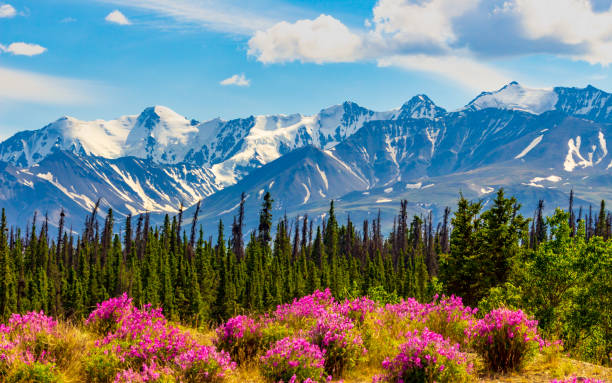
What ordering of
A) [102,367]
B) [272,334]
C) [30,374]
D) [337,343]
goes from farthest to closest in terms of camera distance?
[272,334] < [337,343] < [102,367] < [30,374]

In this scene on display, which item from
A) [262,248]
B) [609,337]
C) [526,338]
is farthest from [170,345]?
[262,248]

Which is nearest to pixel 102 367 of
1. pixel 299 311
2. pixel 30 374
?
pixel 30 374

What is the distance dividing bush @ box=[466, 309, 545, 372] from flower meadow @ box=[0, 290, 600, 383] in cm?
2

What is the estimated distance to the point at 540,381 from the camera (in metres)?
10.6

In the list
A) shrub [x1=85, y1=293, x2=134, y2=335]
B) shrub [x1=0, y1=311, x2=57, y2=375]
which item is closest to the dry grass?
shrub [x1=0, y1=311, x2=57, y2=375]

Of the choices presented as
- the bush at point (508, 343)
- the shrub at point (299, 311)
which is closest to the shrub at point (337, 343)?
the shrub at point (299, 311)

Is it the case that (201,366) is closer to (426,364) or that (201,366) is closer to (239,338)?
(239,338)

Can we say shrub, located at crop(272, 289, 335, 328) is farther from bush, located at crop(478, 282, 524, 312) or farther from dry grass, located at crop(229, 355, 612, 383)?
bush, located at crop(478, 282, 524, 312)

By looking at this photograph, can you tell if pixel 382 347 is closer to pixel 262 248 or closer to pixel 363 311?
pixel 363 311

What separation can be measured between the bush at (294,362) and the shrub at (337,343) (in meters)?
0.68

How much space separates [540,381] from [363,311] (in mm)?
4711

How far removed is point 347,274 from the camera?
100m

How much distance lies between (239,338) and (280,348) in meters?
2.12

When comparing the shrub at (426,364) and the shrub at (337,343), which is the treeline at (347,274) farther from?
the shrub at (426,364)
